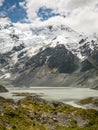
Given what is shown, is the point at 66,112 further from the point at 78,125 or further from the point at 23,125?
the point at 23,125

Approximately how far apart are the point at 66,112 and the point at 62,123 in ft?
24.5

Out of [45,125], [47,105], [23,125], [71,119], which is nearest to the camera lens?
[23,125]

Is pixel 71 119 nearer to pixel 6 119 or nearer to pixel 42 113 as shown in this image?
pixel 42 113

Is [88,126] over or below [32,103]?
below

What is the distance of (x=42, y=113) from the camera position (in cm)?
8462

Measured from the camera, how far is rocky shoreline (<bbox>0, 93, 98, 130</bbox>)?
245ft

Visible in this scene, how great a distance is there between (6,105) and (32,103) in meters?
11.3

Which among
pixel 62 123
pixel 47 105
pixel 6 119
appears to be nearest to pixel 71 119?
pixel 62 123

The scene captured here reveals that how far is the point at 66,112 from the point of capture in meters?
87.4

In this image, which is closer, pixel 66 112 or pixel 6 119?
pixel 6 119

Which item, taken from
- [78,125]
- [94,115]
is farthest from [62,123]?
[94,115]

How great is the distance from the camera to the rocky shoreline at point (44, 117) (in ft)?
245

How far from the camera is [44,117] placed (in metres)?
82.1

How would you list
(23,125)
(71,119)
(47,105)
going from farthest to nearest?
(47,105) → (71,119) → (23,125)
